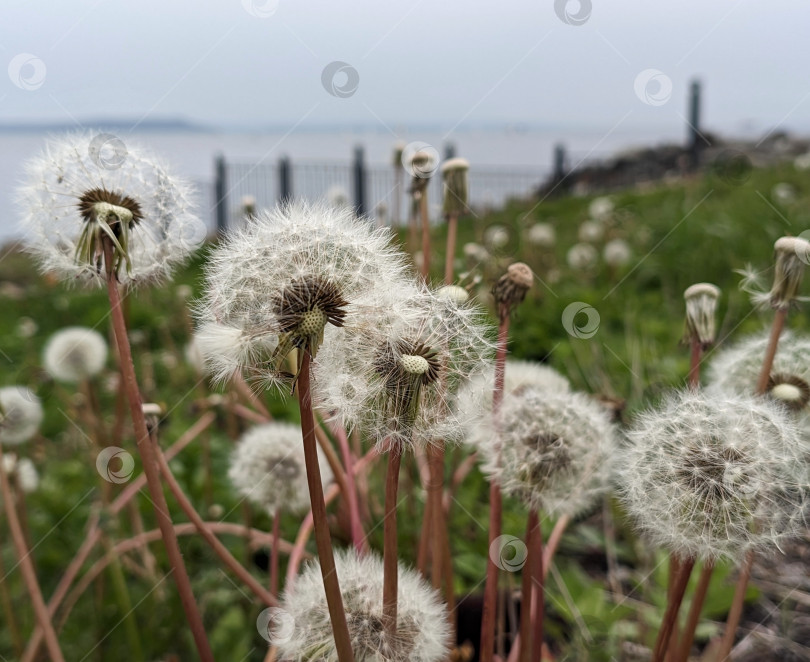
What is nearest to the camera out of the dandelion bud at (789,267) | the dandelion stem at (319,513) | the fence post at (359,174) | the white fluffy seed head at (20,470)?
the dandelion stem at (319,513)

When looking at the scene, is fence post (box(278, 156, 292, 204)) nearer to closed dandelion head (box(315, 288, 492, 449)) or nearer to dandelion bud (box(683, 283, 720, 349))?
dandelion bud (box(683, 283, 720, 349))

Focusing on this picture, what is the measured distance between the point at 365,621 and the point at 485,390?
35 cm

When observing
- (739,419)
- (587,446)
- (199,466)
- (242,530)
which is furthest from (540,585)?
(199,466)

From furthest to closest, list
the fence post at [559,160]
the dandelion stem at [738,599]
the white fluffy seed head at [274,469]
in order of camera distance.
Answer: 1. the fence post at [559,160]
2. the white fluffy seed head at [274,469]
3. the dandelion stem at [738,599]

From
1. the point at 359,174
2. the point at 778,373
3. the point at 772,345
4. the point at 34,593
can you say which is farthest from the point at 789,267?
the point at 359,174

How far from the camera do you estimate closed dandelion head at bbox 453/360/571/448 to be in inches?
35.7

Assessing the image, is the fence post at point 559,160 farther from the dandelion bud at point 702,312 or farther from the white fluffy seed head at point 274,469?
the dandelion bud at point 702,312

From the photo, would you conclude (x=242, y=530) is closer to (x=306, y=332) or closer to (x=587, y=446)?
(x=587, y=446)

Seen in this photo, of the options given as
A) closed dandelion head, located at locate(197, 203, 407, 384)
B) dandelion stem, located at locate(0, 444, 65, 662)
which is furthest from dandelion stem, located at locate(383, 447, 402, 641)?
dandelion stem, located at locate(0, 444, 65, 662)

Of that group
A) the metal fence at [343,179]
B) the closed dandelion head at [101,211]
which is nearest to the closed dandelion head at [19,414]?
the closed dandelion head at [101,211]

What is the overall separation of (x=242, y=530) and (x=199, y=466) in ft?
3.35

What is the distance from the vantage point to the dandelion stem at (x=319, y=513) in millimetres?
751

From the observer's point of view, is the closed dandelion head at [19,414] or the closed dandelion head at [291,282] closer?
the closed dandelion head at [291,282]

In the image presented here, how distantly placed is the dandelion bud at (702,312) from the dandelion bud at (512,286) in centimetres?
26
